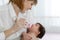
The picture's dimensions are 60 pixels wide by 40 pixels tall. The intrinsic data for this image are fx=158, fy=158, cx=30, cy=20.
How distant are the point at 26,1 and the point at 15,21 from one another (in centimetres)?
22

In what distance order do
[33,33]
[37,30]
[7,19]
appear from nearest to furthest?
1. [7,19]
2. [33,33]
3. [37,30]

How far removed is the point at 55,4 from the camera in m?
2.32

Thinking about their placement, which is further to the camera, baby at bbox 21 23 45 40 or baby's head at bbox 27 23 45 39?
baby's head at bbox 27 23 45 39

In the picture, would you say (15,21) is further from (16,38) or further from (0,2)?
(0,2)

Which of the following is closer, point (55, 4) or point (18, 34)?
point (18, 34)

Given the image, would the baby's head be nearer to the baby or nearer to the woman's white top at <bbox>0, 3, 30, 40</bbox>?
the baby

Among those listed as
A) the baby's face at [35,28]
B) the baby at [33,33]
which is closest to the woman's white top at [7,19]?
the baby at [33,33]

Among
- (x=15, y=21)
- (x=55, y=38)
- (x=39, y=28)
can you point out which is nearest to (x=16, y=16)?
(x=15, y=21)

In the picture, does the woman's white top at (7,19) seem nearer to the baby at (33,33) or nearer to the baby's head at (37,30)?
the baby at (33,33)

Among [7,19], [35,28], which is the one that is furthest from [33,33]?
[7,19]

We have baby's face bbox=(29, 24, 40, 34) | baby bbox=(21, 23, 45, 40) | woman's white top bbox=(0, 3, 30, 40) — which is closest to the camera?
woman's white top bbox=(0, 3, 30, 40)

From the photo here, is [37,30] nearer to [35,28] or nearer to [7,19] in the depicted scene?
[35,28]

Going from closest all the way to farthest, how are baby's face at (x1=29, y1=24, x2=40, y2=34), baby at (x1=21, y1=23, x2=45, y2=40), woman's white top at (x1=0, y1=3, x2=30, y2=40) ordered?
woman's white top at (x1=0, y1=3, x2=30, y2=40), baby at (x1=21, y1=23, x2=45, y2=40), baby's face at (x1=29, y1=24, x2=40, y2=34)

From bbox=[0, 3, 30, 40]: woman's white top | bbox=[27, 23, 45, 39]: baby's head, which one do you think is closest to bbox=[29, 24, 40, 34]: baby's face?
bbox=[27, 23, 45, 39]: baby's head
